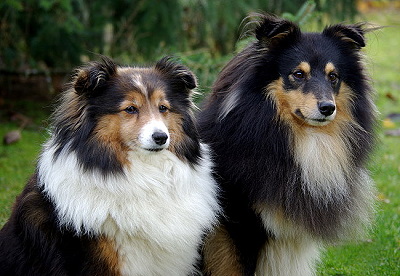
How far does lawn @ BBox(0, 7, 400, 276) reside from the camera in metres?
5.47

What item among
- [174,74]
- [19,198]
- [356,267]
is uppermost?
[174,74]

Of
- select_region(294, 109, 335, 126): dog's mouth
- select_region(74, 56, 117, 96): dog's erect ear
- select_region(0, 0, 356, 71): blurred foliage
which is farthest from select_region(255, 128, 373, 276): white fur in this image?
select_region(0, 0, 356, 71): blurred foliage

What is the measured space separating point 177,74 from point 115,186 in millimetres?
898

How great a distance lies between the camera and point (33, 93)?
10.2m

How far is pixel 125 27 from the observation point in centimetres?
943

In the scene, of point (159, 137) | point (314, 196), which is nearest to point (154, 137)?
point (159, 137)

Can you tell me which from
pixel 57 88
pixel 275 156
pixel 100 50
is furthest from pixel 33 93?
pixel 275 156

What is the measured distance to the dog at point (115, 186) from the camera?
12.7 ft

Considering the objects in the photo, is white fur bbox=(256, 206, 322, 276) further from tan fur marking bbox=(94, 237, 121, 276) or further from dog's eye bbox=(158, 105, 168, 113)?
tan fur marking bbox=(94, 237, 121, 276)

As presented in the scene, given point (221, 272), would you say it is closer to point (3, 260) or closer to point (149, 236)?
point (149, 236)

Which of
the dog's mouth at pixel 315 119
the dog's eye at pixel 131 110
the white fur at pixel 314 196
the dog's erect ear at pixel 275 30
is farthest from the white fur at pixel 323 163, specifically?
the dog's eye at pixel 131 110

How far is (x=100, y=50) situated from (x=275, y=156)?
19.7 ft

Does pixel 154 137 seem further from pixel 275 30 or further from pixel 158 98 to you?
pixel 275 30

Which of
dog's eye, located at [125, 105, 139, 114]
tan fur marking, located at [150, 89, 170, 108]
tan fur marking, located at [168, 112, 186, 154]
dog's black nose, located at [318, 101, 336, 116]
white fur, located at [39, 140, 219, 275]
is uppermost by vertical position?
tan fur marking, located at [150, 89, 170, 108]
